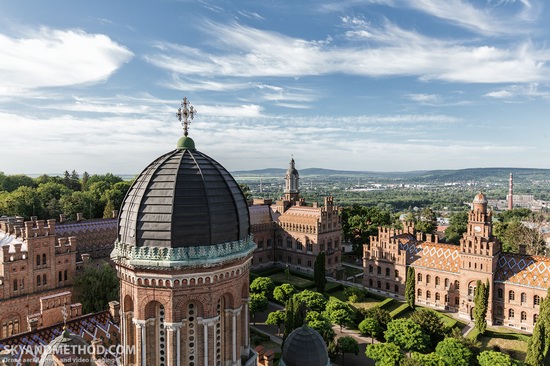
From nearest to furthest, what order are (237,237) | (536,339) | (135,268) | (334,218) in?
1. (135,268)
2. (237,237)
3. (536,339)
4. (334,218)

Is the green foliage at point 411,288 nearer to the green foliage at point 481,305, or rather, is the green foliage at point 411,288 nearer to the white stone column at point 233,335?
the green foliage at point 481,305

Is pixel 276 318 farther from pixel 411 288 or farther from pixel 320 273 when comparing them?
pixel 411 288

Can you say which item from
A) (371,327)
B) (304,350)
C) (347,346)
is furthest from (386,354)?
(304,350)

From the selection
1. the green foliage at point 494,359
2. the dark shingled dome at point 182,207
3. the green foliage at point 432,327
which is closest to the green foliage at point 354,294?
the green foliage at point 432,327

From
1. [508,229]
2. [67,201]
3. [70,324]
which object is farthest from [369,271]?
[67,201]

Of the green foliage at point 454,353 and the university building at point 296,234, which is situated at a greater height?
the university building at point 296,234

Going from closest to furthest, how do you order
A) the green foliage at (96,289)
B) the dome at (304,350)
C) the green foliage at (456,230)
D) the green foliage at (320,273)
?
the dome at (304,350), the green foliage at (96,289), the green foliage at (320,273), the green foliage at (456,230)

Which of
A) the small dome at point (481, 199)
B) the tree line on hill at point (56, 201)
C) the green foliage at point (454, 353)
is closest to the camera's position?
the green foliage at point (454, 353)

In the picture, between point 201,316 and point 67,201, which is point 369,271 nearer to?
point 201,316
